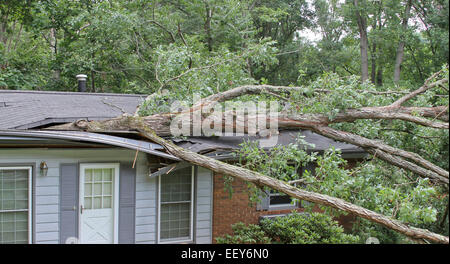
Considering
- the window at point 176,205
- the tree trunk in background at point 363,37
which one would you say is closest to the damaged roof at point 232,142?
the window at point 176,205

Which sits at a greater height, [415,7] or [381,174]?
[415,7]

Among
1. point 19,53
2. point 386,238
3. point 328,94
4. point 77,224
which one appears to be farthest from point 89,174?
point 19,53

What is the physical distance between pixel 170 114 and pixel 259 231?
2.78m

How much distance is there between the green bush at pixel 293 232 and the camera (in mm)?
7111

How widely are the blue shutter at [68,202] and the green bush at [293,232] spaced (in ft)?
8.37

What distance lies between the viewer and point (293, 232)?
23.7 feet

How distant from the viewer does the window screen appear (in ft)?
24.2

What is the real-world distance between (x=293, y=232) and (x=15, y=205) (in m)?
4.75

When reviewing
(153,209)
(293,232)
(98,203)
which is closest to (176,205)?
(153,209)

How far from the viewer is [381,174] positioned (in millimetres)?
6422

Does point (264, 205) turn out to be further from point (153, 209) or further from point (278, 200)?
point (153, 209)

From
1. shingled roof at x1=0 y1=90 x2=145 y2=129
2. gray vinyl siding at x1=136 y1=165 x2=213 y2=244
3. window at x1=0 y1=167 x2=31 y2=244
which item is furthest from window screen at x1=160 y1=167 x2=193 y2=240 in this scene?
window at x1=0 y1=167 x2=31 y2=244

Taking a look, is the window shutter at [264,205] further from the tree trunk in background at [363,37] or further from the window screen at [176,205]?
the tree trunk in background at [363,37]
